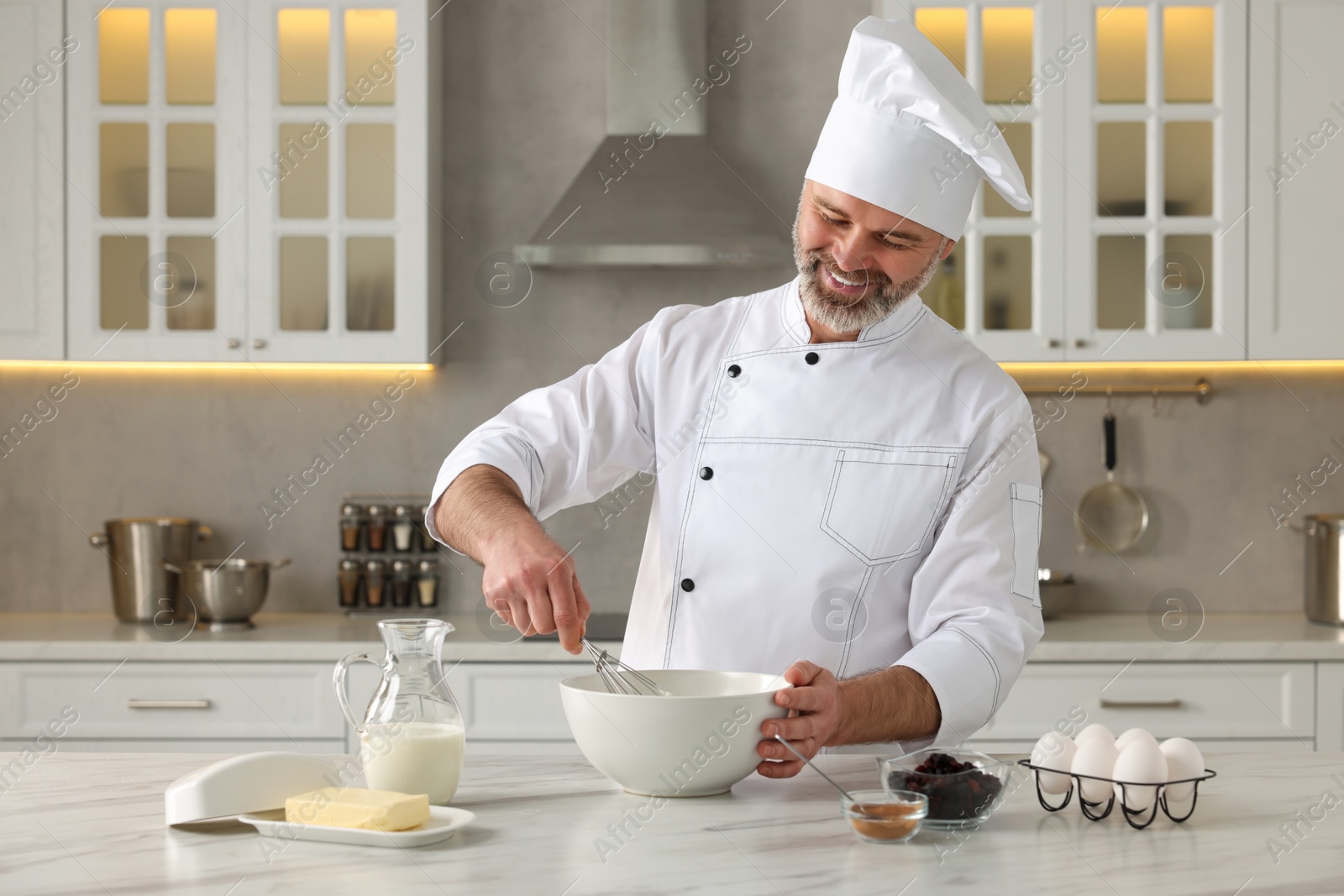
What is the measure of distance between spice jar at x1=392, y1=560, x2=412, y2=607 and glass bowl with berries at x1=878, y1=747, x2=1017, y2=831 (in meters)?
2.09

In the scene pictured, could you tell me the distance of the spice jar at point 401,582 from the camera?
296 cm

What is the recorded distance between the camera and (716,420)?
64.3 inches

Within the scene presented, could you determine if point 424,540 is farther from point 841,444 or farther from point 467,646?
point 841,444

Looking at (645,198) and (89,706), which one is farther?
(645,198)

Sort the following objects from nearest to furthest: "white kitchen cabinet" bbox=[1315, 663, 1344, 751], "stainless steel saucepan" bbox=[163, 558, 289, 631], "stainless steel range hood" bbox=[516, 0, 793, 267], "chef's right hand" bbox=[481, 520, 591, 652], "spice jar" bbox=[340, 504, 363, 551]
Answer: "chef's right hand" bbox=[481, 520, 591, 652] < "white kitchen cabinet" bbox=[1315, 663, 1344, 751] < "stainless steel saucepan" bbox=[163, 558, 289, 631] < "stainless steel range hood" bbox=[516, 0, 793, 267] < "spice jar" bbox=[340, 504, 363, 551]

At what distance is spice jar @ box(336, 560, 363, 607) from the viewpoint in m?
2.95

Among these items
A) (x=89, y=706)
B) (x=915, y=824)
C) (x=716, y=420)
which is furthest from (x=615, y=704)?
(x=89, y=706)

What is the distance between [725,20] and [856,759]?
2289 millimetres

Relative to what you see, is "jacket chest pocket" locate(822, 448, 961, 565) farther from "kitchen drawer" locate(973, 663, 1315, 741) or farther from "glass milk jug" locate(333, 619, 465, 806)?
"kitchen drawer" locate(973, 663, 1315, 741)

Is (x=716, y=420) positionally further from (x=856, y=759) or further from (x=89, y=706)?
(x=89, y=706)

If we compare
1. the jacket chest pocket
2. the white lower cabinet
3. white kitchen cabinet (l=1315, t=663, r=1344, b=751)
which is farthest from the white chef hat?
white kitchen cabinet (l=1315, t=663, r=1344, b=751)

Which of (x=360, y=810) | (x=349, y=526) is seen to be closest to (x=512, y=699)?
(x=349, y=526)

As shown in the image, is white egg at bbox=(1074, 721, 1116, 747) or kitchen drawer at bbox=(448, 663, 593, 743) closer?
white egg at bbox=(1074, 721, 1116, 747)

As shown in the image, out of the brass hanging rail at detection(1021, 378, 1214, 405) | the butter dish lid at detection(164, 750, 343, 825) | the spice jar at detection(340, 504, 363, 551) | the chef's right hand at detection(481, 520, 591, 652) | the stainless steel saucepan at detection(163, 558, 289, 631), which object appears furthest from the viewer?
the brass hanging rail at detection(1021, 378, 1214, 405)
